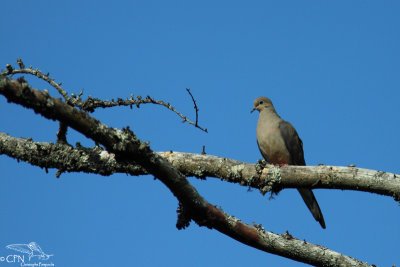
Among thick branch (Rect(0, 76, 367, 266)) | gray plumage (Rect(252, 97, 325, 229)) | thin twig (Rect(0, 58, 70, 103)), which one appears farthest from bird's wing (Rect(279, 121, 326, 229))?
thin twig (Rect(0, 58, 70, 103))

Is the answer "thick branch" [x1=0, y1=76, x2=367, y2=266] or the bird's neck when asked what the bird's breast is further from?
"thick branch" [x1=0, y1=76, x2=367, y2=266]

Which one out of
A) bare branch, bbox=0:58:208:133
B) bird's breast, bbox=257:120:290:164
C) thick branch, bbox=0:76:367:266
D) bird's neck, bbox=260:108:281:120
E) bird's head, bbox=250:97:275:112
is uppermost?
bird's head, bbox=250:97:275:112

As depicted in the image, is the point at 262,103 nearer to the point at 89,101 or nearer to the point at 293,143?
the point at 293,143

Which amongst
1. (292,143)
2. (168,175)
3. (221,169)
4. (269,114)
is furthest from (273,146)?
(168,175)

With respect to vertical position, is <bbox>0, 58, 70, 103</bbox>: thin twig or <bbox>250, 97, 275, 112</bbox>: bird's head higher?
<bbox>250, 97, 275, 112</bbox>: bird's head

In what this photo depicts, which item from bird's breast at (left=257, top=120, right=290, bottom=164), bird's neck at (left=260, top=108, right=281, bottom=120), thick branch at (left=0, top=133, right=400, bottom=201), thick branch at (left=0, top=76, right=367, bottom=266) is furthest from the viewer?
bird's neck at (left=260, top=108, right=281, bottom=120)

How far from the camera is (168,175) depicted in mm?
2949

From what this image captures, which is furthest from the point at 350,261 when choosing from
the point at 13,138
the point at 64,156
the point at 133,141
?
the point at 13,138

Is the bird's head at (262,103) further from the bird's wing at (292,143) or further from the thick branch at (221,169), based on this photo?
the thick branch at (221,169)

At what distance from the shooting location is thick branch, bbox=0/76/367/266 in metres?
2.47

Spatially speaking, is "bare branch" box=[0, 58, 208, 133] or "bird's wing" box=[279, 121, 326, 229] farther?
"bird's wing" box=[279, 121, 326, 229]

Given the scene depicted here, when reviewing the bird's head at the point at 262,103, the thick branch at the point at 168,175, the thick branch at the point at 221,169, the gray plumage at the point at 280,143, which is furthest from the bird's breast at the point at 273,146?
the thick branch at the point at 168,175

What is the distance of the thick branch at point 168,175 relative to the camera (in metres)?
2.47

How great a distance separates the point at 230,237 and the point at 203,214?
0.33m
